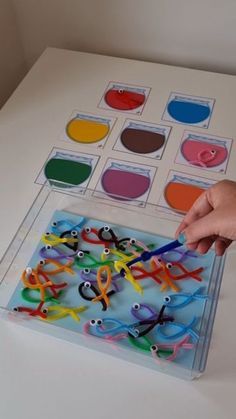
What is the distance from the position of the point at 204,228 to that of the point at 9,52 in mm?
863

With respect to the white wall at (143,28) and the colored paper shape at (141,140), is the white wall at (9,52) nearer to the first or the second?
the white wall at (143,28)

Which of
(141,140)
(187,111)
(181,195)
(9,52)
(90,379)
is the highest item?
(9,52)

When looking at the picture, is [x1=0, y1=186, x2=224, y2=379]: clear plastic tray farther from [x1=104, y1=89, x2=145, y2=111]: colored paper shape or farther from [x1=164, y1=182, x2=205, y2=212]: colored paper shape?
[x1=104, y1=89, x2=145, y2=111]: colored paper shape

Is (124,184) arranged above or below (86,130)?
below

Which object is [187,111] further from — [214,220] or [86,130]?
[214,220]

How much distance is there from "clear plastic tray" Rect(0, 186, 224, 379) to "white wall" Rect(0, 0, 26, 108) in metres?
0.51

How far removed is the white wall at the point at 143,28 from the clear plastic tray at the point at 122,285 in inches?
18.8

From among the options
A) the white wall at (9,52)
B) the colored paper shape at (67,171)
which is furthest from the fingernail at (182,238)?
the white wall at (9,52)

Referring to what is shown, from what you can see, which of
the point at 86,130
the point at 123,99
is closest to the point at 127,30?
the point at 123,99

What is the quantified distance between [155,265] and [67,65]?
1.99 feet

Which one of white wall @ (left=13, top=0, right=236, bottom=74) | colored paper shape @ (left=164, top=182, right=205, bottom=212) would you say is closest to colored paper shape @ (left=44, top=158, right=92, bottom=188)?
colored paper shape @ (left=164, top=182, right=205, bottom=212)

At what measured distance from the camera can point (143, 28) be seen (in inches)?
42.8

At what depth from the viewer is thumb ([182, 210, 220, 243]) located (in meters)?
0.59

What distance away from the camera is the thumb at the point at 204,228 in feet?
1.95
